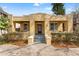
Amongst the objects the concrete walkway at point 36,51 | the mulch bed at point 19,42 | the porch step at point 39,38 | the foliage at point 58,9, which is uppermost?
the foliage at point 58,9

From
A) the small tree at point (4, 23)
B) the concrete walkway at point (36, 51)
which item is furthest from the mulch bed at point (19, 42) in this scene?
the small tree at point (4, 23)

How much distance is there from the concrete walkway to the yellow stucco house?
15 centimetres

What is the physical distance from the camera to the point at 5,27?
462 cm

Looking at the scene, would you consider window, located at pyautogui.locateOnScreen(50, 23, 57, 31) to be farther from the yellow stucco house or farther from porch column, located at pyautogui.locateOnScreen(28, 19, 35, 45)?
porch column, located at pyautogui.locateOnScreen(28, 19, 35, 45)

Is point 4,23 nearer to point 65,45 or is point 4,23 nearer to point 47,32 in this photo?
point 47,32

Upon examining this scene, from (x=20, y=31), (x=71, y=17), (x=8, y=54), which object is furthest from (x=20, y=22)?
(x=71, y=17)

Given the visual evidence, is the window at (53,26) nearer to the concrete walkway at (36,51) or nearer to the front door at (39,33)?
the front door at (39,33)

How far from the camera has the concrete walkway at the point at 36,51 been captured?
4520 mm

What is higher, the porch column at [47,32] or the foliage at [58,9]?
the foliage at [58,9]

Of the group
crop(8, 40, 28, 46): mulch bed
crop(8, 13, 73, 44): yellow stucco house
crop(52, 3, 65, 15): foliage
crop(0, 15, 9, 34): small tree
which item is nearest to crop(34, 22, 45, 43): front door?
crop(8, 13, 73, 44): yellow stucco house

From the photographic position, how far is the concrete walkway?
14.8ft

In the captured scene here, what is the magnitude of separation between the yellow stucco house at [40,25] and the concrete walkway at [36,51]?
0.15m

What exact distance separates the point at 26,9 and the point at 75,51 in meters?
1.53

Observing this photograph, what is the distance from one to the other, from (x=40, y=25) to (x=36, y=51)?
625 mm
